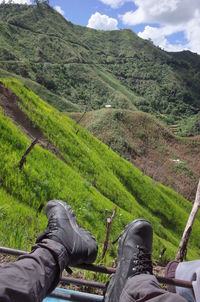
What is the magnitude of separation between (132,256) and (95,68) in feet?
412

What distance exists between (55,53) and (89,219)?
10642 centimetres

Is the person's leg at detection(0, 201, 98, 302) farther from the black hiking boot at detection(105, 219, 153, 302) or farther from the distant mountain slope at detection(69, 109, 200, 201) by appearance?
the distant mountain slope at detection(69, 109, 200, 201)

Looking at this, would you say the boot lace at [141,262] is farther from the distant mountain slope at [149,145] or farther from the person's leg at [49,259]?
the distant mountain slope at [149,145]

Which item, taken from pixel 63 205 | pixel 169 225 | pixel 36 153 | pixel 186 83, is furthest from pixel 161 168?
pixel 186 83

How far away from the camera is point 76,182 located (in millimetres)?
12453

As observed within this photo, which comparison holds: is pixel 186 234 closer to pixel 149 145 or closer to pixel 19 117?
pixel 19 117

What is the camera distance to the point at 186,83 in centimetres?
15075

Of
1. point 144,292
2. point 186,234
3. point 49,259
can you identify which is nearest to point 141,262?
point 144,292

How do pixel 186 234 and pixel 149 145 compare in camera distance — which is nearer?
pixel 186 234

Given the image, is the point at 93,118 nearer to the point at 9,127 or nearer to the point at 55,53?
the point at 9,127

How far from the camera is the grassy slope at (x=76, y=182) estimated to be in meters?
8.89

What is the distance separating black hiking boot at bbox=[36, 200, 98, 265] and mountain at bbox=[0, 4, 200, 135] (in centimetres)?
5814

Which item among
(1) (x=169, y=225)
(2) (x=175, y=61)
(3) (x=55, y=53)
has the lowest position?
(1) (x=169, y=225)

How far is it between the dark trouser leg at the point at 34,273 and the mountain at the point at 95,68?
58673mm
